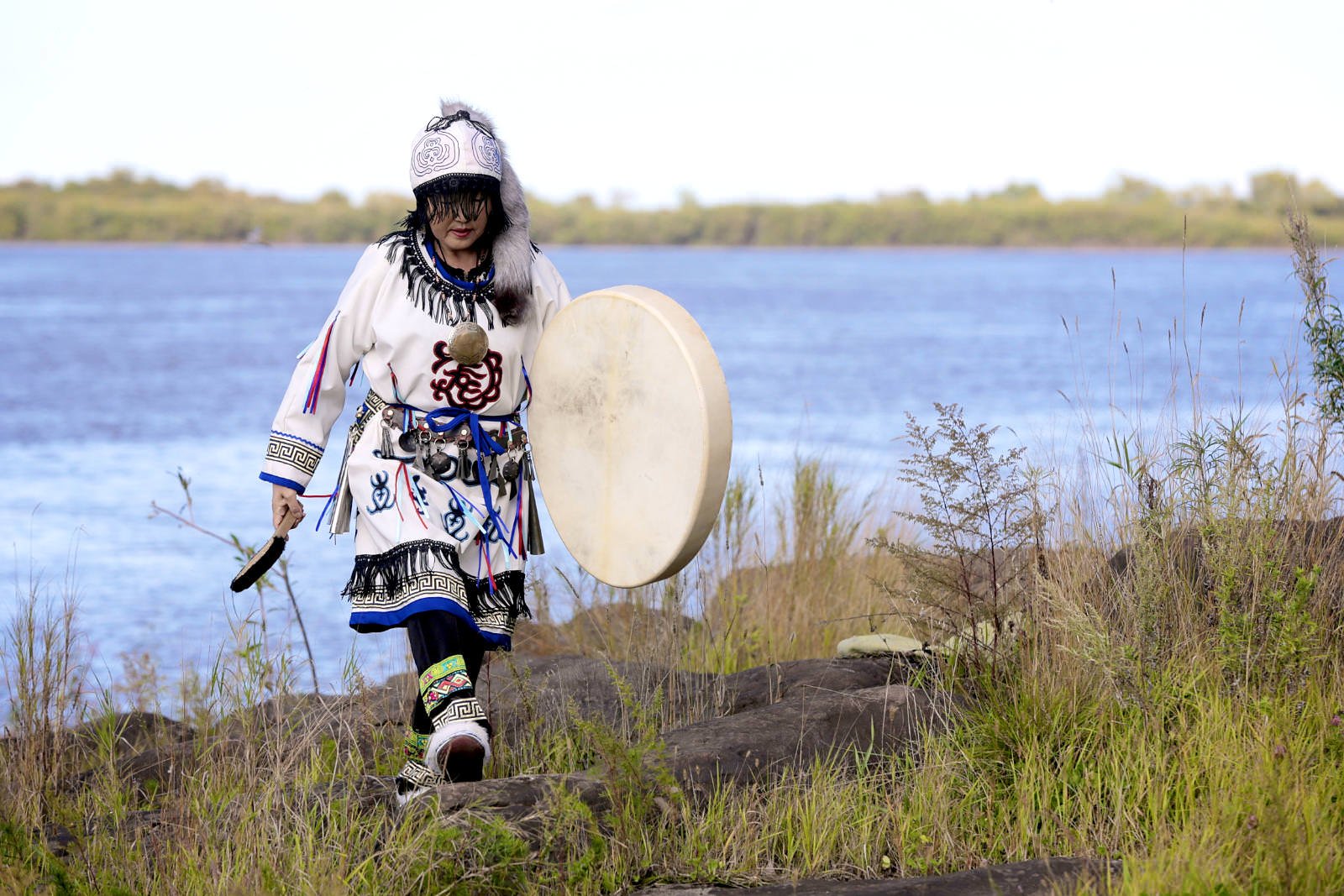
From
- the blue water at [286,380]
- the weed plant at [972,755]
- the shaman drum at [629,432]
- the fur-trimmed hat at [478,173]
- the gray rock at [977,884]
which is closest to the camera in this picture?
the gray rock at [977,884]

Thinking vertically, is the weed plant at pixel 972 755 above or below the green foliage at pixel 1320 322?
below

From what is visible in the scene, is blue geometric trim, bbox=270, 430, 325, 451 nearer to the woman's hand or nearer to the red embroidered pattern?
the woman's hand

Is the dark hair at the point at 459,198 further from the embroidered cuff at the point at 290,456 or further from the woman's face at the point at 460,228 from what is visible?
the embroidered cuff at the point at 290,456

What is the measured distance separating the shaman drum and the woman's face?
1.11 ft

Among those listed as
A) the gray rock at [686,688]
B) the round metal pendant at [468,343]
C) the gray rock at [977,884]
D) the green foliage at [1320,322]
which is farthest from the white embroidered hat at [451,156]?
the green foliage at [1320,322]

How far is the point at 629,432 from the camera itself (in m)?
3.97

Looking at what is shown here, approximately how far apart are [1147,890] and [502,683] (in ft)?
9.63

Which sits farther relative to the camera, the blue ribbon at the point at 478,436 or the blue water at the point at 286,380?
the blue water at the point at 286,380

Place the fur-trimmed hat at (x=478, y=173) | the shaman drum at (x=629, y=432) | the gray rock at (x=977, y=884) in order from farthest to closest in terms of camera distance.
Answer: the fur-trimmed hat at (x=478, y=173) → the shaman drum at (x=629, y=432) → the gray rock at (x=977, y=884)

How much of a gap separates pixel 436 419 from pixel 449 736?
0.88m

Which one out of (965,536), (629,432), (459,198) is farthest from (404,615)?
(965,536)

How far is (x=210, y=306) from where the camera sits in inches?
2088

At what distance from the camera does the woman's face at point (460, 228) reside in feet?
13.3

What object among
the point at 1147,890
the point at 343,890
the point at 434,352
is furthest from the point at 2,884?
the point at 1147,890
